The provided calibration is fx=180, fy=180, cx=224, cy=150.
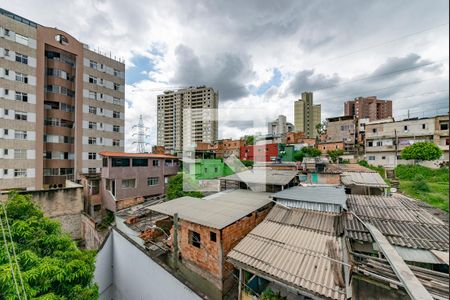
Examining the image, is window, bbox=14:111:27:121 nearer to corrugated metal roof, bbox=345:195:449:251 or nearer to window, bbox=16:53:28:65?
window, bbox=16:53:28:65

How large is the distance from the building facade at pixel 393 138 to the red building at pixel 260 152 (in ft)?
45.8

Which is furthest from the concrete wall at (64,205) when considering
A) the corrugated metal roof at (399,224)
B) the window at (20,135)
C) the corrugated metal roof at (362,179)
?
the corrugated metal roof at (362,179)

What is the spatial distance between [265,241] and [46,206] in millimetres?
17379

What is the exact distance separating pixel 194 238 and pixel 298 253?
14.5 ft

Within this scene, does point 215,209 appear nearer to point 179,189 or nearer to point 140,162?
point 179,189

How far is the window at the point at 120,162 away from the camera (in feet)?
51.0

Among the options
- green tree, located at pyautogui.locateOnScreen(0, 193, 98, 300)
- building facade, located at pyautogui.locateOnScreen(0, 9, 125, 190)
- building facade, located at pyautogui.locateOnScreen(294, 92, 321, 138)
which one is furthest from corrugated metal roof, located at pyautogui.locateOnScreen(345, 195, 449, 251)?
building facade, located at pyautogui.locateOnScreen(294, 92, 321, 138)

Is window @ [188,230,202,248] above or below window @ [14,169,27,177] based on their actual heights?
below

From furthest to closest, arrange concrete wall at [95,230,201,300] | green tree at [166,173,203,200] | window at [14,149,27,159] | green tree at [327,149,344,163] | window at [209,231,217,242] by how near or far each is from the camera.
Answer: green tree at [327,149,344,163]
window at [14,149,27,159]
green tree at [166,173,203,200]
window at [209,231,217,242]
concrete wall at [95,230,201,300]

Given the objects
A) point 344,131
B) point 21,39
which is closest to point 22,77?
point 21,39

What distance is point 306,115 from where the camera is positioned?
7000cm

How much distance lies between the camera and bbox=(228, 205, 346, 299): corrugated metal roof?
3.84 metres

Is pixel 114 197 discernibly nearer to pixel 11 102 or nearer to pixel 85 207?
pixel 85 207

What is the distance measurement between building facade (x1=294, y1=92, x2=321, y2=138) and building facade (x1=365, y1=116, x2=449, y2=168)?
45997mm
